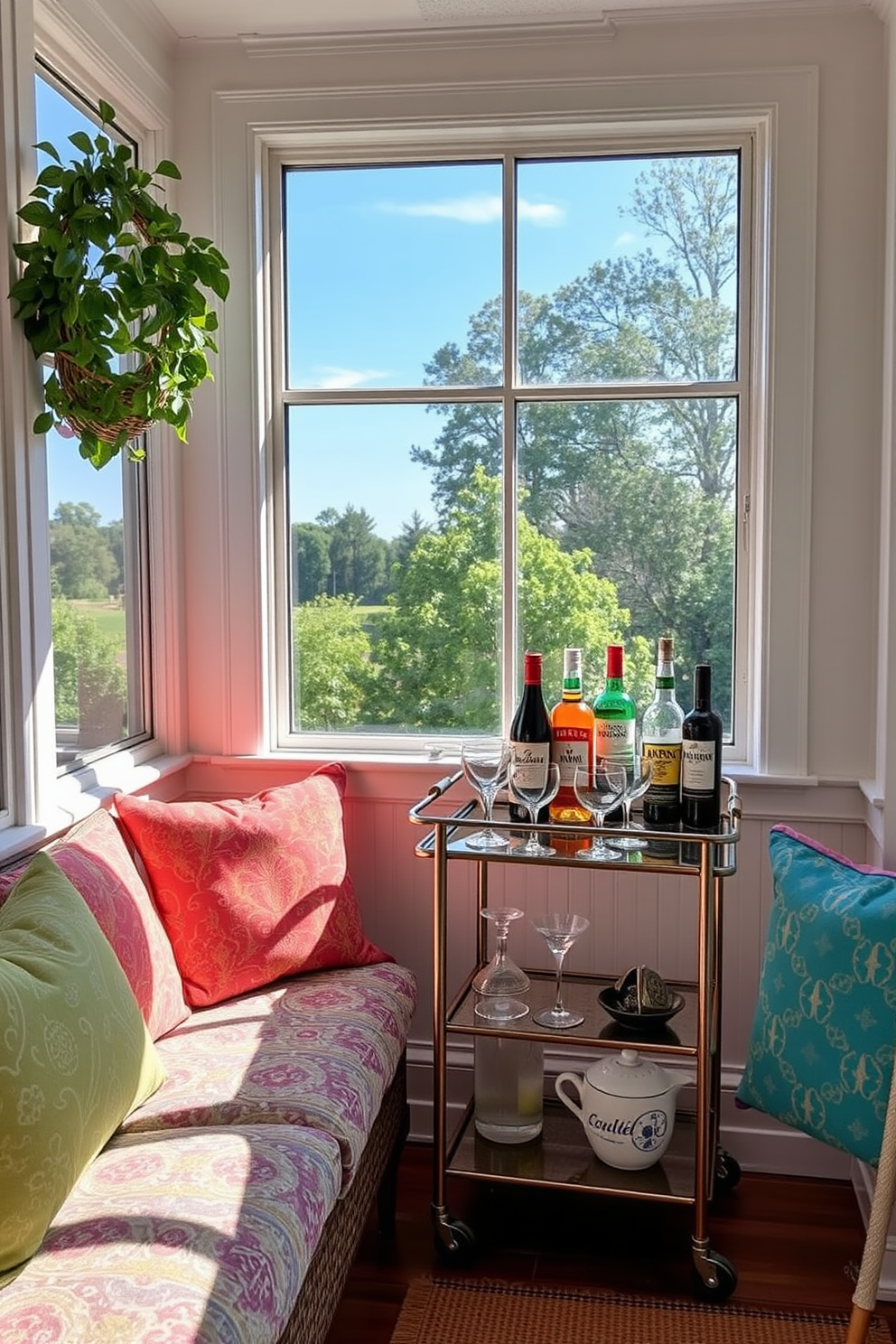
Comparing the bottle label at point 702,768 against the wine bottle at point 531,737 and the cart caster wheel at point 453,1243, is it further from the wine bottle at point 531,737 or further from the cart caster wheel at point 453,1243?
the cart caster wheel at point 453,1243

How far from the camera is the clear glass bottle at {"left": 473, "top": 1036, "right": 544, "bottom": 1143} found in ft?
8.25

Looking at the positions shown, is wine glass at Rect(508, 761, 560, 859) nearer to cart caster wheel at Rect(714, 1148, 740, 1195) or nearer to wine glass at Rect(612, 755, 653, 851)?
wine glass at Rect(612, 755, 653, 851)

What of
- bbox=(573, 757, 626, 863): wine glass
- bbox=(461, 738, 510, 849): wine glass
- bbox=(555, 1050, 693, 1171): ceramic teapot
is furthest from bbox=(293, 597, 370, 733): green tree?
bbox=(555, 1050, 693, 1171): ceramic teapot

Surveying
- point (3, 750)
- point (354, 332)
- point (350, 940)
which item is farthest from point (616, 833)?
point (354, 332)

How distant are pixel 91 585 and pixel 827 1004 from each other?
1693mm

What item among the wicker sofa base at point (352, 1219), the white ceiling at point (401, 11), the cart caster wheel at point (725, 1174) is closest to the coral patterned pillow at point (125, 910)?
the wicker sofa base at point (352, 1219)

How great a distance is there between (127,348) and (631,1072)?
1699mm

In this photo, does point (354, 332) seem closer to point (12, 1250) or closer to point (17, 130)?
point (17, 130)

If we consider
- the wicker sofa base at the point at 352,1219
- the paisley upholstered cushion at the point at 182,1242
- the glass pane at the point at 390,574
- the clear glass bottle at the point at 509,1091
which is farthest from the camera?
the glass pane at the point at 390,574

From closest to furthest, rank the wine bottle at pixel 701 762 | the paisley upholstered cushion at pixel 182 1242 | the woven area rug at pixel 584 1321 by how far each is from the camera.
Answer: the paisley upholstered cushion at pixel 182 1242 < the woven area rug at pixel 584 1321 < the wine bottle at pixel 701 762

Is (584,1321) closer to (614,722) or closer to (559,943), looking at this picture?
(559,943)

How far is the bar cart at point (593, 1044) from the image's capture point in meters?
2.21

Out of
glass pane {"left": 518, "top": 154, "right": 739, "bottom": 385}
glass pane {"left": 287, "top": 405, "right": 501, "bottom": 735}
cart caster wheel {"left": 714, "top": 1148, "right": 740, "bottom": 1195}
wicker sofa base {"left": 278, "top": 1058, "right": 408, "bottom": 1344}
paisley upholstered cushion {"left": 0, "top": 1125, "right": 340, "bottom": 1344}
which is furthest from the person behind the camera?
glass pane {"left": 287, "top": 405, "right": 501, "bottom": 735}

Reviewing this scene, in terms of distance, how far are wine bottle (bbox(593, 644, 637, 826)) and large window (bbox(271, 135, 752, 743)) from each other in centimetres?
44
